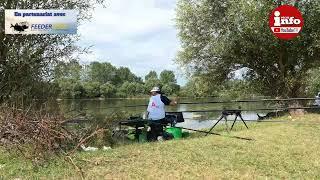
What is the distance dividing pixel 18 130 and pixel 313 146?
6.51 metres

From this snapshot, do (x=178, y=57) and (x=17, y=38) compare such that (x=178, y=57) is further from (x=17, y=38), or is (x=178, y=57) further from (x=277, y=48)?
(x=17, y=38)

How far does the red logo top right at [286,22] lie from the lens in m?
21.5

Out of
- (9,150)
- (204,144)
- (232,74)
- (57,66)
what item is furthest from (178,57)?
(9,150)

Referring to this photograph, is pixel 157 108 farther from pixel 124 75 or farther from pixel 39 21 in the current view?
pixel 124 75

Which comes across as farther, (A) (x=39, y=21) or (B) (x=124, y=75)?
(B) (x=124, y=75)

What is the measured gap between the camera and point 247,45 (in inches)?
884

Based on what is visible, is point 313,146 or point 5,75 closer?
point 313,146

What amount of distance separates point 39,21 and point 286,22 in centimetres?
1106

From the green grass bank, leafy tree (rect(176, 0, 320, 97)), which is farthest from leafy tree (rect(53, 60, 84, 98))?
leafy tree (rect(176, 0, 320, 97))

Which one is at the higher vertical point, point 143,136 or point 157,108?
point 157,108

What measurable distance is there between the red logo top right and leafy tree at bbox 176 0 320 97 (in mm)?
208

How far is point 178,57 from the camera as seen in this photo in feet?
81.4

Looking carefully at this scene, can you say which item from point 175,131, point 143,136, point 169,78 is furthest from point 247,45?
point 169,78

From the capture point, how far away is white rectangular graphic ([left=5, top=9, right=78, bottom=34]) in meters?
14.6
